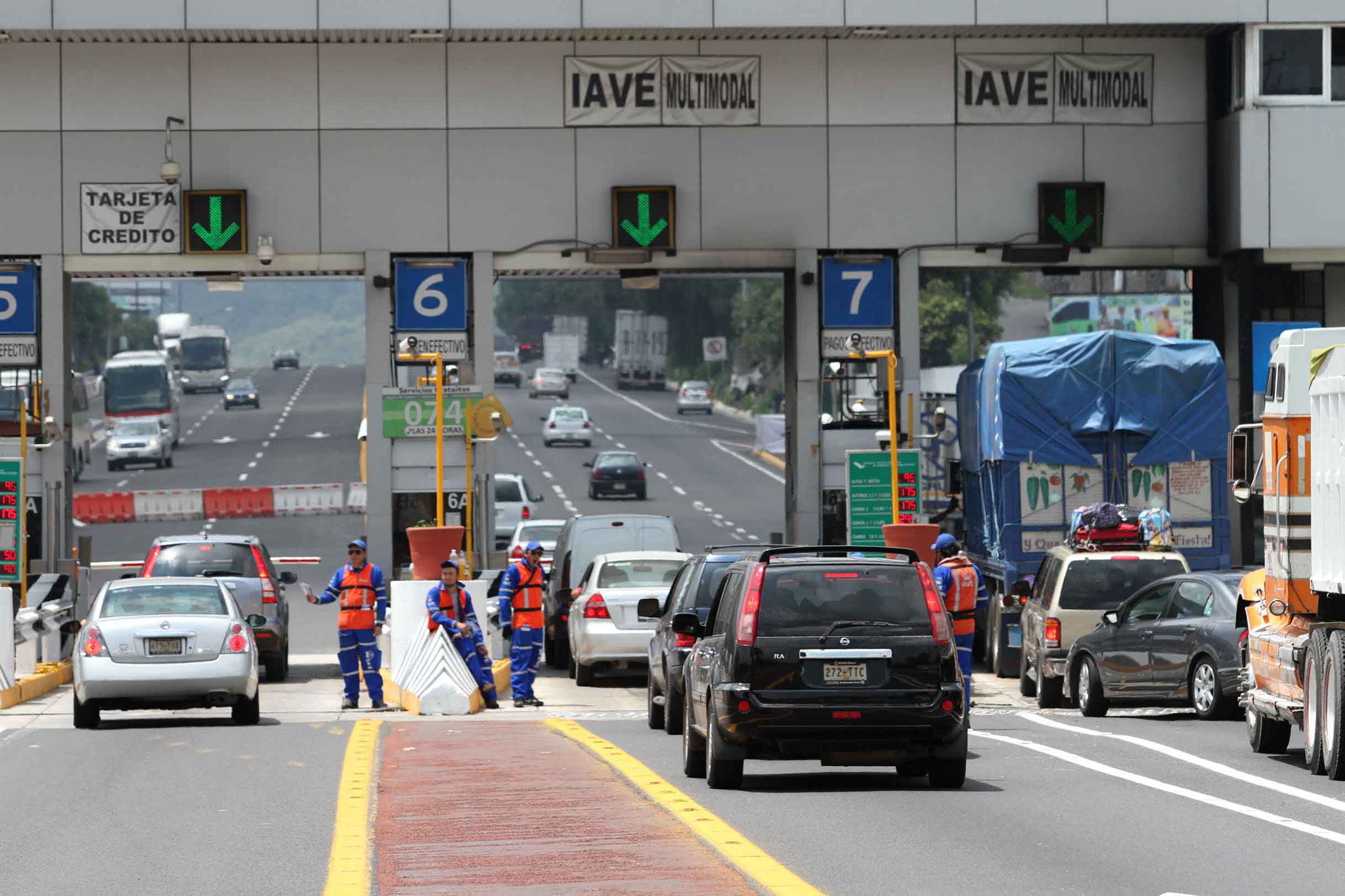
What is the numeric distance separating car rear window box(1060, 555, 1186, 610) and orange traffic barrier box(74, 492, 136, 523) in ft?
150

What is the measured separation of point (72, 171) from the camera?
31.4m

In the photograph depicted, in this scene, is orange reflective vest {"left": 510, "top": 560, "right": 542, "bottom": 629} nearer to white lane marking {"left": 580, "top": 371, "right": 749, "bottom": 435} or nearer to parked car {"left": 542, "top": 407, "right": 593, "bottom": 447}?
parked car {"left": 542, "top": 407, "right": 593, "bottom": 447}

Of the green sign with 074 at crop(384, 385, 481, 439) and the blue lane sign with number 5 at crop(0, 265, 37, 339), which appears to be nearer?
the green sign with 074 at crop(384, 385, 481, 439)

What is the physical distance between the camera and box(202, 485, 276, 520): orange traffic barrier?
64375 mm

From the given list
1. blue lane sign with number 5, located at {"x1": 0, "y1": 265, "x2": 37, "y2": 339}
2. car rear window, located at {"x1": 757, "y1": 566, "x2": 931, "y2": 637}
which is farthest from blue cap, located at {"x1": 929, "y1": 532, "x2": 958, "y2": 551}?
blue lane sign with number 5, located at {"x1": 0, "y1": 265, "x2": 37, "y2": 339}

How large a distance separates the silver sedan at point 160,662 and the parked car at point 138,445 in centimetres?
6073

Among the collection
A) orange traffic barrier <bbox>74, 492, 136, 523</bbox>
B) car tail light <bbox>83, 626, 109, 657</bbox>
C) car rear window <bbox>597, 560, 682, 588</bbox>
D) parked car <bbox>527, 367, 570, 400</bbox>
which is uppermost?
parked car <bbox>527, 367, 570, 400</bbox>

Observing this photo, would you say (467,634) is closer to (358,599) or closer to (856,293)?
(358,599)

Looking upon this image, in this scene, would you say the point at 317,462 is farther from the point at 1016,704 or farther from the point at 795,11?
the point at 1016,704

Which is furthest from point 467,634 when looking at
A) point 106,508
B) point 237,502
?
point 106,508

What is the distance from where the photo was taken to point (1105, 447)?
87.2ft

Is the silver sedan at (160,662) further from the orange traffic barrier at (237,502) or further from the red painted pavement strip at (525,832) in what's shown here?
the orange traffic barrier at (237,502)

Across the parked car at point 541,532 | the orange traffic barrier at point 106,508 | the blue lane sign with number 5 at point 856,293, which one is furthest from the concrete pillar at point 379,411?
the orange traffic barrier at point 106,508

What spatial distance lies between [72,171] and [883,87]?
11.9 meters
